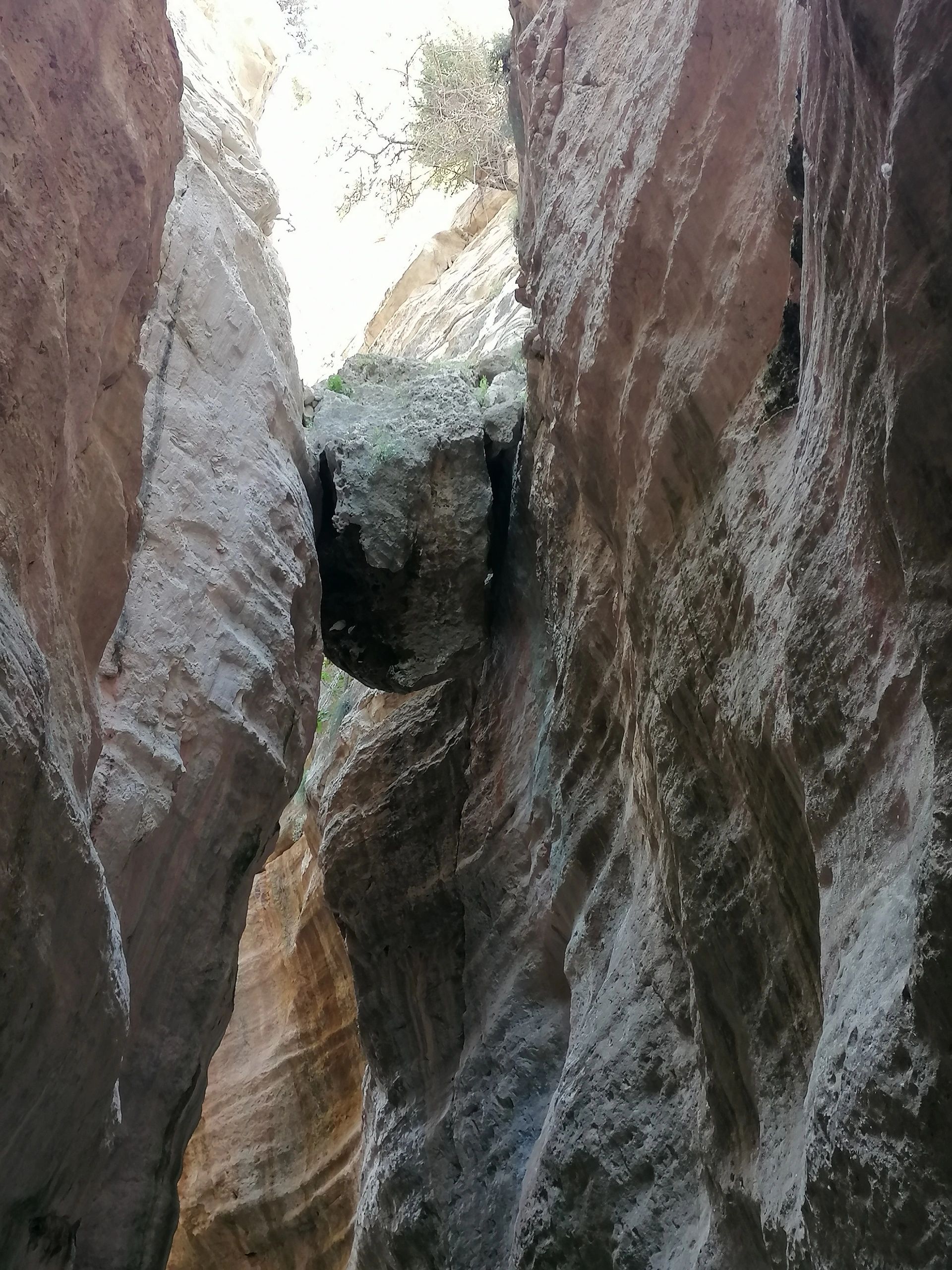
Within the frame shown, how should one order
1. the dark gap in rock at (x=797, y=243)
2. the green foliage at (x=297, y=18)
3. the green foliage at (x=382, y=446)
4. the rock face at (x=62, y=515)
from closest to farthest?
the rock face at (x=62, y=515) → the dark gap in rock at (x=797, y=243) → the green foliage at (x=382, y=446) → the green foliage at (x=297, y=18)

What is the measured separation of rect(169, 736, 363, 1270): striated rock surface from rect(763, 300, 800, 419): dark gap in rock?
7182mm

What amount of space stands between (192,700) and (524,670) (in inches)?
116

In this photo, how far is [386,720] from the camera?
962cm

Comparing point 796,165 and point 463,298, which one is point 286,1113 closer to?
point 796,165

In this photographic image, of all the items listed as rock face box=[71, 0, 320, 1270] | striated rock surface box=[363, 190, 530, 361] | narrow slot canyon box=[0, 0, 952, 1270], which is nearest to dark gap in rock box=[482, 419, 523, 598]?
narrow slot canyon box=[0, 0, 952, 1270]

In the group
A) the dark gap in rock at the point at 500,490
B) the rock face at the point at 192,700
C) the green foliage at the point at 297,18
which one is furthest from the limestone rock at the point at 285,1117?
the green foliage at the point at 297,18

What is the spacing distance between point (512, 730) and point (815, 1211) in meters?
5.08

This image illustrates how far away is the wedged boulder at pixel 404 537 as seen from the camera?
8430mm

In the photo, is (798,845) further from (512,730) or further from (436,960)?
(436,960)

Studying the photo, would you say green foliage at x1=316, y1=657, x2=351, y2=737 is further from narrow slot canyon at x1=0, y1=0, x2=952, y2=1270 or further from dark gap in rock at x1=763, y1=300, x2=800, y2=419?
Result: dark gap in rock at x1=763, y1=300, x2=800, y2=419

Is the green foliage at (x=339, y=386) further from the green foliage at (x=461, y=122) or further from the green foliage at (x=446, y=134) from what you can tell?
the green foliage at (x=461, y=122)

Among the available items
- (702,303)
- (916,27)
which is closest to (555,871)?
(702,303)

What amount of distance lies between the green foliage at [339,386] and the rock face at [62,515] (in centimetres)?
471

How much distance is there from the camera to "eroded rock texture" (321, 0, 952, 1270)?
110 inches
